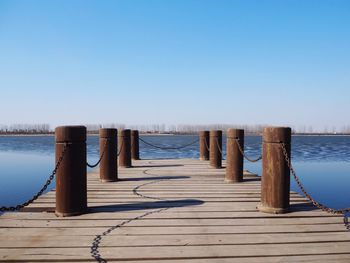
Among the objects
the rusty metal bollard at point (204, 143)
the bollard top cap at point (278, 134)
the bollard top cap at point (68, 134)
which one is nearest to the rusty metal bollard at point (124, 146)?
the rusty metal bollard at point (204, 143)

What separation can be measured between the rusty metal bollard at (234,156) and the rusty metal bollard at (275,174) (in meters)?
2.36

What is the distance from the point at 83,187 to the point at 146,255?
189cm

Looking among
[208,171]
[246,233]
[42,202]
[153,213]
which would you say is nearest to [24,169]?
[208,171]

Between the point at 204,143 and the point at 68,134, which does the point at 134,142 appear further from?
the point at 68,134

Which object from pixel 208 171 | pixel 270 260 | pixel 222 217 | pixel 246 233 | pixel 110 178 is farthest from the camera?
pixel 208 171

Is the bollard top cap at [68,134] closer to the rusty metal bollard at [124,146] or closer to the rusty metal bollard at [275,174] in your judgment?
the rusty metal bollard at [275,174]

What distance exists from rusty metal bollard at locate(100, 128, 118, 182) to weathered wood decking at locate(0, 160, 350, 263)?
4.99ft

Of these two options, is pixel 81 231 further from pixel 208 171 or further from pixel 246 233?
pixel 208 171

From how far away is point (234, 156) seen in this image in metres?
7.36

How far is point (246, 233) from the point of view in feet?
12.6

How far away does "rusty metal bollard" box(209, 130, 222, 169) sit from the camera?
9.88m

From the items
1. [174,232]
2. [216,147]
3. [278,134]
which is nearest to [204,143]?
[216,147]

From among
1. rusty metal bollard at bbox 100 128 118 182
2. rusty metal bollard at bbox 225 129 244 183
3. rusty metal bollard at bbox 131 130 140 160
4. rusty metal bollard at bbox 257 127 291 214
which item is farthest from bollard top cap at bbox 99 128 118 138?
rusty metal bollard at bbox 131 130 140 160

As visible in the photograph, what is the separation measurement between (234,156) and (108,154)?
277cm
